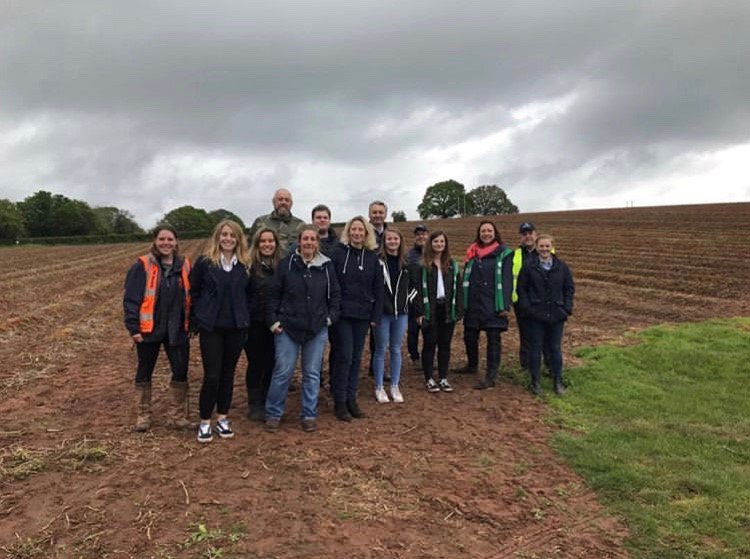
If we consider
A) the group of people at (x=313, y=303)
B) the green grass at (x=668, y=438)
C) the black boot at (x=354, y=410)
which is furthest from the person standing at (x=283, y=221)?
the green grass at (x=668, y=438)

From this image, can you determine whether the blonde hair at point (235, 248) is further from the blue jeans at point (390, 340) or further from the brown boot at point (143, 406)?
the blue jeans at point (390, 340)

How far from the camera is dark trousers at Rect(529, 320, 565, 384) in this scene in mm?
7195

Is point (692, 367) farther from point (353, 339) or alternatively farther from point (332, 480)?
point (332, 480)

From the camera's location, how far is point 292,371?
5.68 m

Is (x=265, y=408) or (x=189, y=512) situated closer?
(x=189, y=512)

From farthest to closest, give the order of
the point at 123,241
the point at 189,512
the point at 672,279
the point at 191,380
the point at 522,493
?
the point at 123,241, the point at 672,279, the point at 191,380, the point at 522,493, the point at 189,512

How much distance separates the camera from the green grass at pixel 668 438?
3.98 meters

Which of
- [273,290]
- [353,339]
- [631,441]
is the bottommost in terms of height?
[631,441]

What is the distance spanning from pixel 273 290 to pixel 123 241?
71.8 m

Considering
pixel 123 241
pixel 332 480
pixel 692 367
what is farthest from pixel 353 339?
pixel 123 241

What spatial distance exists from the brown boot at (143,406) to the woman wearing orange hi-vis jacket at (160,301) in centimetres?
25

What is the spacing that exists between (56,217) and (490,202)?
71599 mm

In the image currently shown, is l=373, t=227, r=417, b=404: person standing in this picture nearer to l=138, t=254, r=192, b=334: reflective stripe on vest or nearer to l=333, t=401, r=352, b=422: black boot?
l=333, t=401, r=352, b=422: black boot

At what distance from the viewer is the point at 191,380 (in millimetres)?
7688
